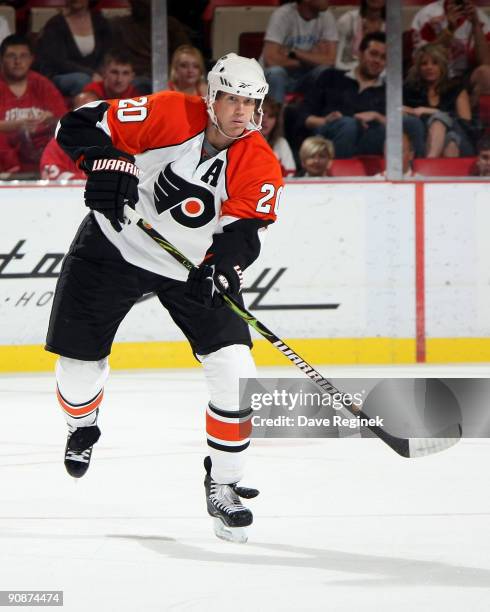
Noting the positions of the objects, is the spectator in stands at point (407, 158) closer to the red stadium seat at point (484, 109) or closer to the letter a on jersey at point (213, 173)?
the red stadium seat at point (484, 109)

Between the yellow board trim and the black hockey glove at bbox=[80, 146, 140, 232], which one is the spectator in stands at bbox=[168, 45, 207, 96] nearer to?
the yellow board trim

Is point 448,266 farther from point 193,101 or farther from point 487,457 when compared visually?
point 193,101

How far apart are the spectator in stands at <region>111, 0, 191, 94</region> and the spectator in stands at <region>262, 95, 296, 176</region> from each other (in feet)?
1.64

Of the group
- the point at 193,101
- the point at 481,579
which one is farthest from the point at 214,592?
the point at 193,101

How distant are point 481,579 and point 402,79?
4.18 m

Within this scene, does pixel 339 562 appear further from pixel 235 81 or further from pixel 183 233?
pixel 235 81

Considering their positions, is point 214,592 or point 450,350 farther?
point 450,350

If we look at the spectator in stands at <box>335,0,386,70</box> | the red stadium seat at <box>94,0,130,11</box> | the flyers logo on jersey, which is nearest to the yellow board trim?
the spectator in stands at <box>335,0,386,70</box>

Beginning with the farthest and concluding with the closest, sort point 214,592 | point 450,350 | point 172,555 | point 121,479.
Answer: point 450,350
point 121,479
point 172,555
point 214,592

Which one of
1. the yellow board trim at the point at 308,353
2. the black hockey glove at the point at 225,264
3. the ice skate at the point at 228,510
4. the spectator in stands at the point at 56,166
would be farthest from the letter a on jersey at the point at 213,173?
the spectator in stands at the point at 56,166

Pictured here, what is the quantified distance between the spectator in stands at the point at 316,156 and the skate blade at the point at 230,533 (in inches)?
139

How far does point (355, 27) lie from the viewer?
6.35 m

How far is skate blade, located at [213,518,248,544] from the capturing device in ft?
9.27

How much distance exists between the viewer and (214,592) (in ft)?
7.73
